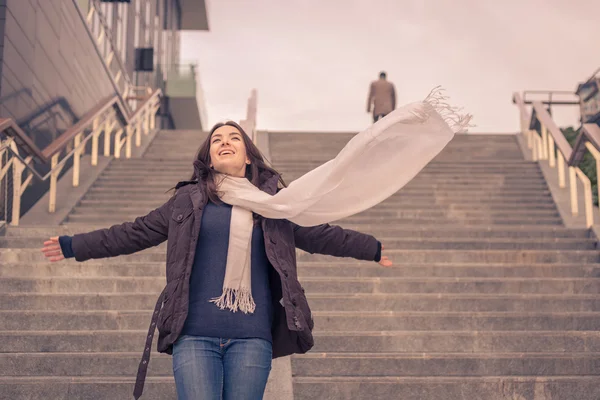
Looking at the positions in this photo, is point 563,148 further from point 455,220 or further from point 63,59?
point 63,59

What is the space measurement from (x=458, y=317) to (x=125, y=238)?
3.02 m

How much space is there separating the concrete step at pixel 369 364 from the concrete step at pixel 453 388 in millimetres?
279

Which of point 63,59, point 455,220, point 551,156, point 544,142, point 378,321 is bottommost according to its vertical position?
point 378,321

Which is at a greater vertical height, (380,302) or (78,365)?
(380,302)

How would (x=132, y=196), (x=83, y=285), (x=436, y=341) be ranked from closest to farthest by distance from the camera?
(x=436, y=341) → (x=83, y=285) → (x=132, y=196)

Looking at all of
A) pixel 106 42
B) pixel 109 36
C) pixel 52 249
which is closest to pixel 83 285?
pixel 52 249

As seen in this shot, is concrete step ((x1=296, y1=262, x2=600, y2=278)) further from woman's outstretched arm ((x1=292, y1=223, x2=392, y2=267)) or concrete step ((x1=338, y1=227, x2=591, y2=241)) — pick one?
woman's outstretched arm ((x1=292, y1=223, x2=392, y2=267))

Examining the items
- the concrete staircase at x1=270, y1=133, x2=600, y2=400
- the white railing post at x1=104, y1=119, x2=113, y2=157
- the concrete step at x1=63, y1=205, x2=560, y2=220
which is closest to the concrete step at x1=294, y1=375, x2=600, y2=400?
the concrete staircase at x1=270, y1=133, x2=600, y2=400

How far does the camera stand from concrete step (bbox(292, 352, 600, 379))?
15.1ft

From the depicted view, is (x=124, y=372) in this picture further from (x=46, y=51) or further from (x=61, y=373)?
(x=46, y=51)

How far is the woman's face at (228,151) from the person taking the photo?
292 cm

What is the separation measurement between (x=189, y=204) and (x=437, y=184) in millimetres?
7427

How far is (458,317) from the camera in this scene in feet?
17.2

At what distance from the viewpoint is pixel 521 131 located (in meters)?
13.5
